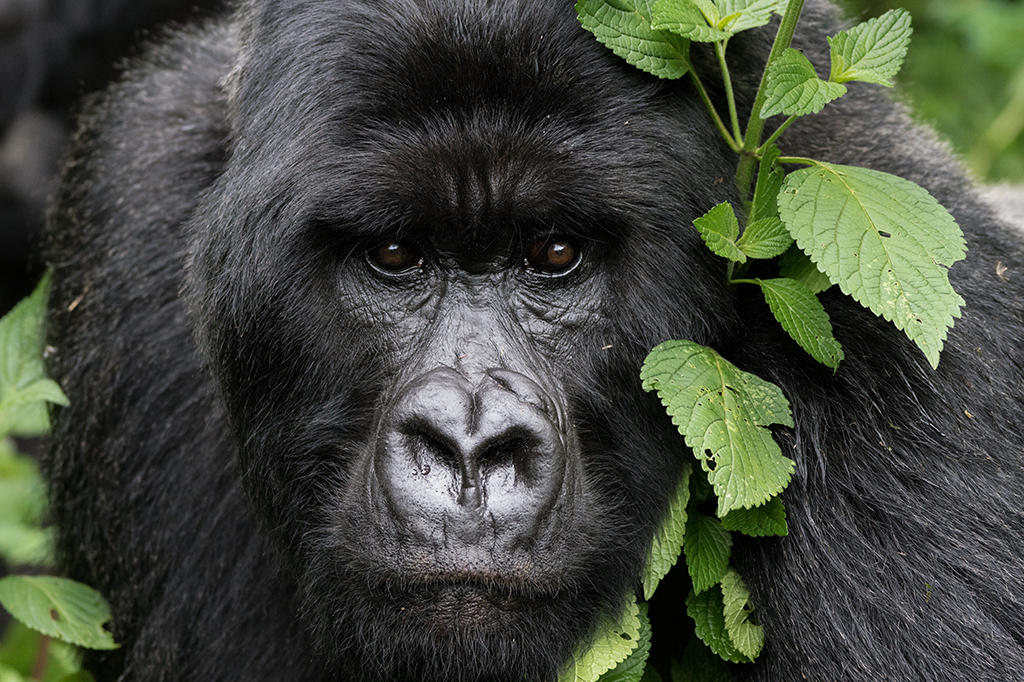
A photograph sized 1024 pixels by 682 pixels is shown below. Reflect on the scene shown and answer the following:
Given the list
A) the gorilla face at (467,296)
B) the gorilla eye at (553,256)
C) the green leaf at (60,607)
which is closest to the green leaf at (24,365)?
the green leaf at (60,607)

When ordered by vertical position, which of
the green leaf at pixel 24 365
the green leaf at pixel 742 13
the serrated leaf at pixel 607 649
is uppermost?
the green leaf at pixel 742 13

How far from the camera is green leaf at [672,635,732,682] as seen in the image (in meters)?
3.29

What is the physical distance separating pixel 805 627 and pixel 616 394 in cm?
75

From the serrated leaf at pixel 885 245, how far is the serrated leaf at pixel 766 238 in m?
0.12

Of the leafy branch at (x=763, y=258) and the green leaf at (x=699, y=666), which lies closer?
the leafy branch at (x=763, y=258)

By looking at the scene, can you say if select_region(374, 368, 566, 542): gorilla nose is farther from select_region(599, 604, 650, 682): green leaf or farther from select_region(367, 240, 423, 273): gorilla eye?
select_region(599, 604, 650, 682): green leaf

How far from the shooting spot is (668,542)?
3.19 metres

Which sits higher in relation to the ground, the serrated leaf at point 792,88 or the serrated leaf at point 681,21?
the serrated leaf at point 681,21

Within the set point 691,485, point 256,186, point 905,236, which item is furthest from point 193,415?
point 905,236

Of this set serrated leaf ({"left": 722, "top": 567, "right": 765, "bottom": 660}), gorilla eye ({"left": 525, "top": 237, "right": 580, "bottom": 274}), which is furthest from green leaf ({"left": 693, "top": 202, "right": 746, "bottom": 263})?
serrated leaf ({"left": 722, "top": 567, "right": 765, "bottom": 660})

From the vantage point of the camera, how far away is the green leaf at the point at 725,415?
285 centimetres

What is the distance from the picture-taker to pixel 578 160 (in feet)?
9.91

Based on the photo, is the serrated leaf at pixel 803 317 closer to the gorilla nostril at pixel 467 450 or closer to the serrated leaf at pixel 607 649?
the gorilla nostril at pixel 467 450

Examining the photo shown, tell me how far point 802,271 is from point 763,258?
11 centimetres
